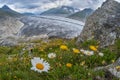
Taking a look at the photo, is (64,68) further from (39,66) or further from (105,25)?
(105,25)

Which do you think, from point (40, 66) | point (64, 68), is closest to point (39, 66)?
point (40, 66)

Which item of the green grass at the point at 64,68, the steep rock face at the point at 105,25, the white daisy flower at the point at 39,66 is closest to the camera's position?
the white daisy flower at the point at 39,66

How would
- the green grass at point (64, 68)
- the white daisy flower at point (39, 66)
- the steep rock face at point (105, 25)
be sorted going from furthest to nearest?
1. the steep rock face at point (105, 25)
2. the green grass at point (64, 68)
3. the white daisy flower at point (39, 66)

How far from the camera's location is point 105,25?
58.9ft

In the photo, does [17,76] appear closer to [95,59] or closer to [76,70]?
[76,70]

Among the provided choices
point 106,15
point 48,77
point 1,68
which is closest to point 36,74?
point 48,77

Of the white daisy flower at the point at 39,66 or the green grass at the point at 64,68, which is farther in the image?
the green grass at the point at 64,68

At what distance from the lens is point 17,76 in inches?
316

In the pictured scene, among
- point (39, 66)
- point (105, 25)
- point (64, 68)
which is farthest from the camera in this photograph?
point (105, 25)

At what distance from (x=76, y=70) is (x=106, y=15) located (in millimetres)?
Answer: 11166

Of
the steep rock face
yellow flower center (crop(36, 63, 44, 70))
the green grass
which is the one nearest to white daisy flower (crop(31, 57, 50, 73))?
yellow flower center (crop(36, 63, 44, 70))

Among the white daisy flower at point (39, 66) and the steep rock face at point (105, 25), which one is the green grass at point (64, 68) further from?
the steep rock face at point (105, 25)

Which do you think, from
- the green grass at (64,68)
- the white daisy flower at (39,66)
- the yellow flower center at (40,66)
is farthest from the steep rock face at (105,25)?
the yellow flower center at (40,66)

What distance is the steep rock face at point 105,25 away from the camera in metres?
16.5
